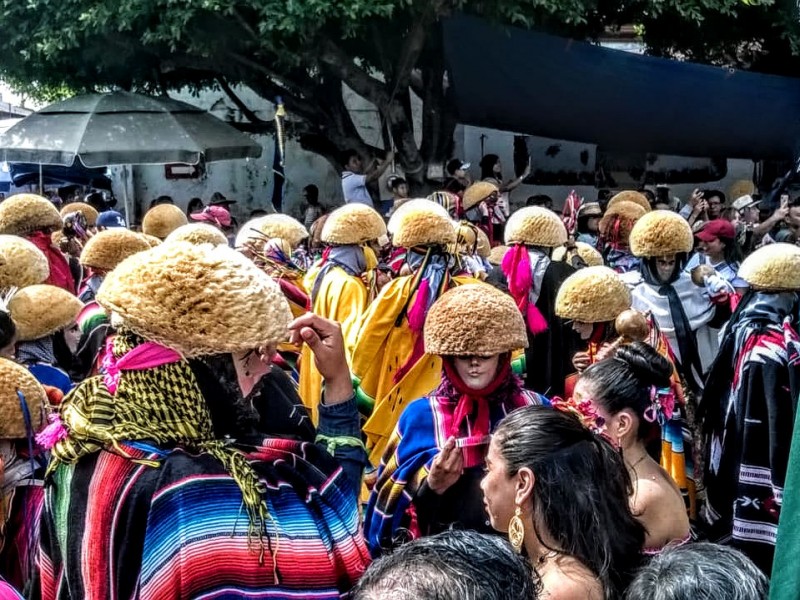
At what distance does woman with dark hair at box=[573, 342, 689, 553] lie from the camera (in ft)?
10.5

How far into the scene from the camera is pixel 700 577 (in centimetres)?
206

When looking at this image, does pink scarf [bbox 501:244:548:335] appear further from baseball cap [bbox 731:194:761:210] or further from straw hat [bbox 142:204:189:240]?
baseball cap [bbox 731:194:761:210]

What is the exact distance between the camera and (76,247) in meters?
8.03

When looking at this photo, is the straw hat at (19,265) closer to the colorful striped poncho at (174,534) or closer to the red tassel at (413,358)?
the red tassel at (413,358)

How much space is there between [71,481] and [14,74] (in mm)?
12093

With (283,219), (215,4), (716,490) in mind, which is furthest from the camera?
(215,4)

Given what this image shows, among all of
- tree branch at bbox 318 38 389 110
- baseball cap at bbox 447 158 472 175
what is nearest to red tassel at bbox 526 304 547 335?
baseball cap at bbox 447 158 472 175

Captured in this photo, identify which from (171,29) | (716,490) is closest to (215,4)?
(171,29)

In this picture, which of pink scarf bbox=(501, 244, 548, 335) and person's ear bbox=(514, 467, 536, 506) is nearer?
person's ear bbox=(514, 467, 536, 506)

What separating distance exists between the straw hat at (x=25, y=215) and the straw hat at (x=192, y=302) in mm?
4834

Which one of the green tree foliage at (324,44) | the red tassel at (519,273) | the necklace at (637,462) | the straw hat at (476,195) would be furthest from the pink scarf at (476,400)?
the green tree foliage at (324,44)

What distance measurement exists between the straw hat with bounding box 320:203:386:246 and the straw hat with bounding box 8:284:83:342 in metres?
2.10

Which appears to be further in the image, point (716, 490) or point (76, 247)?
point (76, 247)

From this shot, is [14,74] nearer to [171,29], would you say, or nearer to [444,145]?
[171,29]
